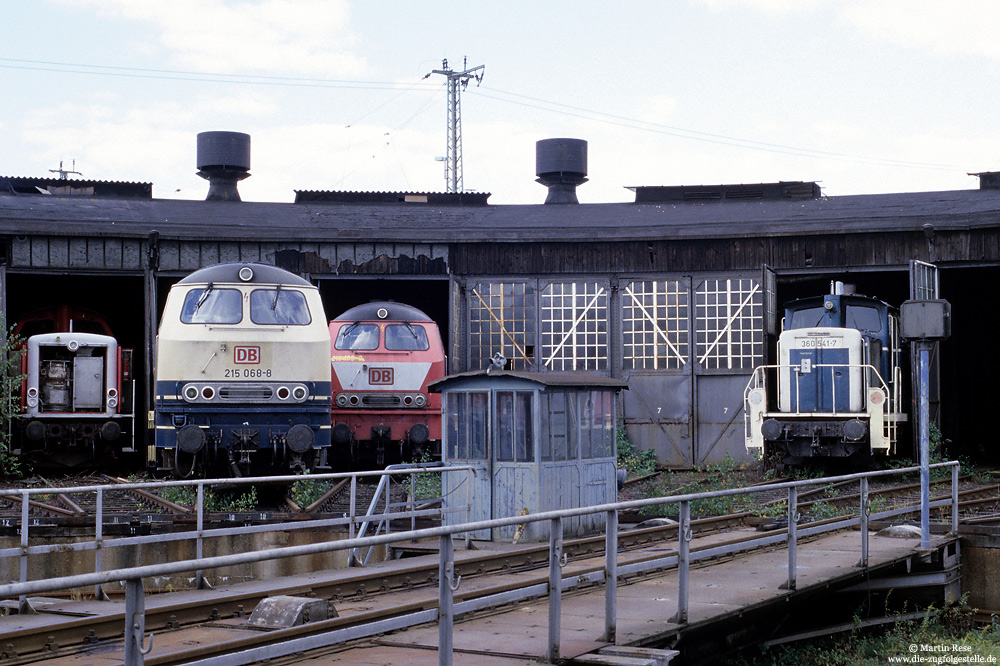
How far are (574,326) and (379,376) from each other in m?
5.37

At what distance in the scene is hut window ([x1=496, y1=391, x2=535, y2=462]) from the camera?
42.1ft

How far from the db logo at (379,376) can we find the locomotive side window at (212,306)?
12.9 feet

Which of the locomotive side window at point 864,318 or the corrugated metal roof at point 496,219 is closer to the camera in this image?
the locomotive side window at point 864,318

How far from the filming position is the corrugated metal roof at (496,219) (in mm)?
22672

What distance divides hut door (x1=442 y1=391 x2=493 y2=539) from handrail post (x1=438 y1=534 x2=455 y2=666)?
7046 millimetres

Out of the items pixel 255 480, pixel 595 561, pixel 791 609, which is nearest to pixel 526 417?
pixel 595 561

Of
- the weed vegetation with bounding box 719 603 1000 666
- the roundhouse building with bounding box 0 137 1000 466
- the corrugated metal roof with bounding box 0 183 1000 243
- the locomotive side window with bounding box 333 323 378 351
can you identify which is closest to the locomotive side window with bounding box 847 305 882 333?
the roundhouse building with bounding box 0 137 1000 466

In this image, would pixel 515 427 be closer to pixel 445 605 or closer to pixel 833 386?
pixel 445 605

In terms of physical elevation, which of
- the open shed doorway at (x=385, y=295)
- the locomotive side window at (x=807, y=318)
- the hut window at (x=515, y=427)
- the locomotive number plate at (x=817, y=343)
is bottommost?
the hut window at (x=515, y=427)

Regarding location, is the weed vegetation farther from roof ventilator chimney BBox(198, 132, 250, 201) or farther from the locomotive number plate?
roof ventilator chimney BBox(198, 132, 250, 201)

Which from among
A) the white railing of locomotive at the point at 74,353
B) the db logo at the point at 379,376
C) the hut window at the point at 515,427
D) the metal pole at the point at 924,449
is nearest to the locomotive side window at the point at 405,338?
the db logo at the point at 379,376

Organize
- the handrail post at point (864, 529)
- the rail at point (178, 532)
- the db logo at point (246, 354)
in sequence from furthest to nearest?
the db logo at point (246, 354)
the handrail post at point (864, 529)
the rail at point (178, 532)

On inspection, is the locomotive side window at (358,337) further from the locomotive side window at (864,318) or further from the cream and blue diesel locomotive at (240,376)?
the locomotive side window at (864,318)

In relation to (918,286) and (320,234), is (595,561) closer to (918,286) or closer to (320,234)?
(918,286)
